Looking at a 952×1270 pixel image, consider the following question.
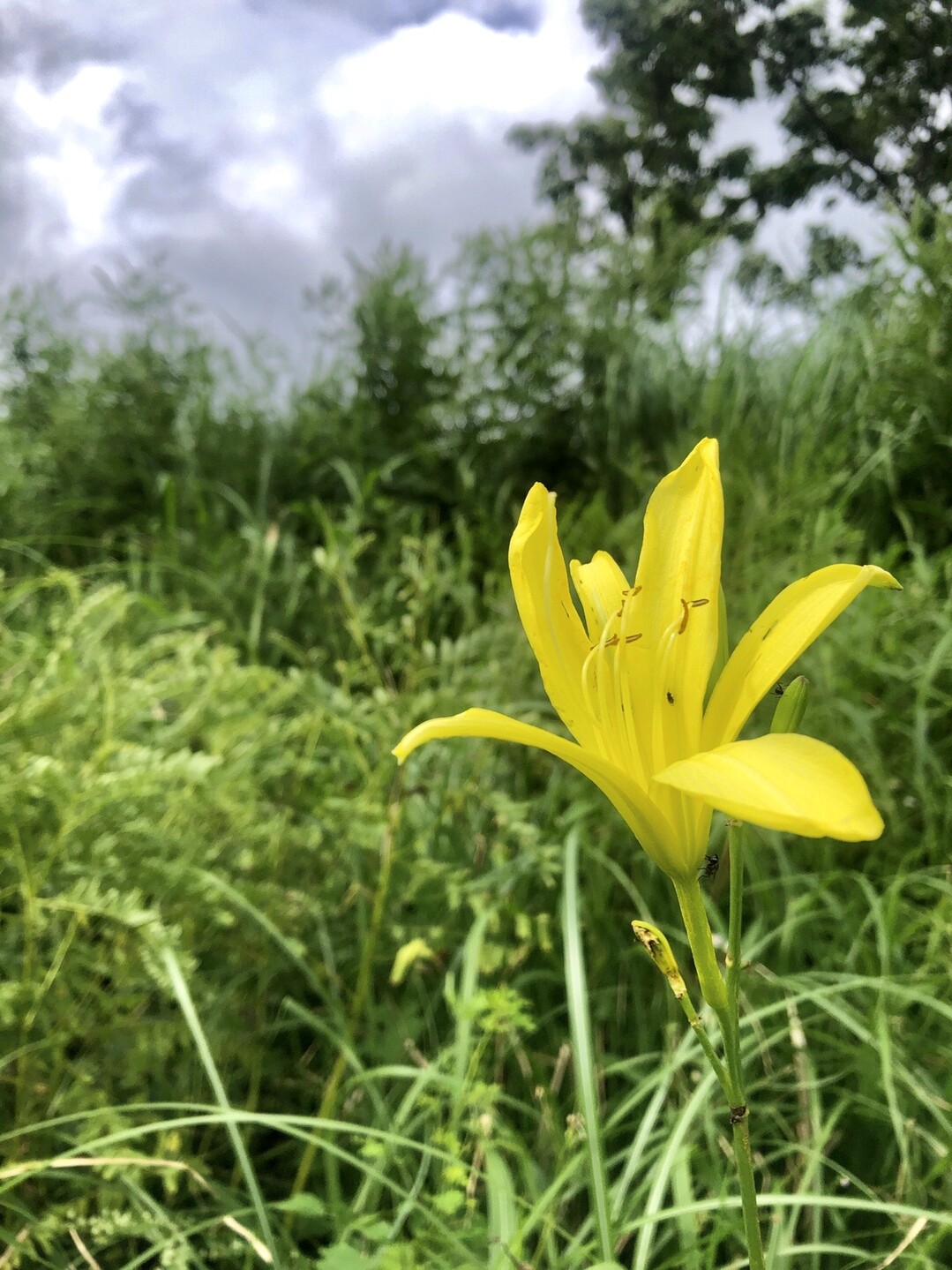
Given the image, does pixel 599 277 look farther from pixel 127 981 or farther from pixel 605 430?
pixel 127 981

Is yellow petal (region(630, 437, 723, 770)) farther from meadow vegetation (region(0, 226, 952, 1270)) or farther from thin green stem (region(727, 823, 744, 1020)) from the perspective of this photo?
meadow vegetation (region(0, 226, 952, 1270))

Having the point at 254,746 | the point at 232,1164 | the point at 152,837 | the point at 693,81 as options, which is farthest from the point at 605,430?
the point at 232,1164

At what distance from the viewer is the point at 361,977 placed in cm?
95

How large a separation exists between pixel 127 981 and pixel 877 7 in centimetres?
267

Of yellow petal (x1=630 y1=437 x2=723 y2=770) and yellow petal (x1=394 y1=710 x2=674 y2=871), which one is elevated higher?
yellow petal (x1=630 y1=437 x2=723 y2=770)

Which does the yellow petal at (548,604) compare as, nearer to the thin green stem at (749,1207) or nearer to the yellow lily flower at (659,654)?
the yellow lily flower at (659,654)

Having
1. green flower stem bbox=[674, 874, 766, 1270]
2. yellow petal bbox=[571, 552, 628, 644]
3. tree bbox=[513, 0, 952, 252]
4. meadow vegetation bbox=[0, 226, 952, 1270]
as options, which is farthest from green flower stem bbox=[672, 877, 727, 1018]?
tree bbox=[513, 0, 952, 252]

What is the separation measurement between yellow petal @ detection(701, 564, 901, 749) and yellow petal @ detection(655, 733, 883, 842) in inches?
2.0

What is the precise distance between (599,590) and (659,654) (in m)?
0.05

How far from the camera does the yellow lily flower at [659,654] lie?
12.8 inches

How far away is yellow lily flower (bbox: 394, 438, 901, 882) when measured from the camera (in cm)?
32

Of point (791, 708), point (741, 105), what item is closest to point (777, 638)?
point (791, 708)

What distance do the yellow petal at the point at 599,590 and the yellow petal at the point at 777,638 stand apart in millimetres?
64

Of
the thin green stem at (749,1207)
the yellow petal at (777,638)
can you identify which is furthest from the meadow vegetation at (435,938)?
the yellow petal at (777,638)
